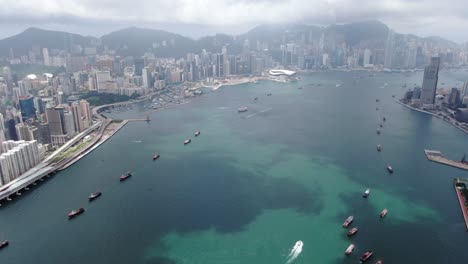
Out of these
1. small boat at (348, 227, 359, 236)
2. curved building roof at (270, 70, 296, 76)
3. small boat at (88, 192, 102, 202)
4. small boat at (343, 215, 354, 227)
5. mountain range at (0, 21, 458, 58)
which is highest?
mountain range at (0, 21, 458, 58)

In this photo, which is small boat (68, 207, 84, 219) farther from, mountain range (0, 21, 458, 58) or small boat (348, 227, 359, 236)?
mountain range (0, 21, 458, 58)

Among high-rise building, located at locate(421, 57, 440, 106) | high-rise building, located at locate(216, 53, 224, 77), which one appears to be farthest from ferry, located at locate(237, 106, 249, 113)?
high-rise building, located at locate(216, 53, 224, 77)

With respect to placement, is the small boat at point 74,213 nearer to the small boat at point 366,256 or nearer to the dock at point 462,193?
the small boat at point 366,256

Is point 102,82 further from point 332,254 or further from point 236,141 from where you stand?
point 332,254

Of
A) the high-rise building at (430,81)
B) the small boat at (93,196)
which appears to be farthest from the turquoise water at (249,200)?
the high-rise building at (430,81)

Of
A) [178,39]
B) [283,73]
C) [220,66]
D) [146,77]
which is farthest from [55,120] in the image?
[178,39]

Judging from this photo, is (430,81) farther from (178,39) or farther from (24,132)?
(178,39)
